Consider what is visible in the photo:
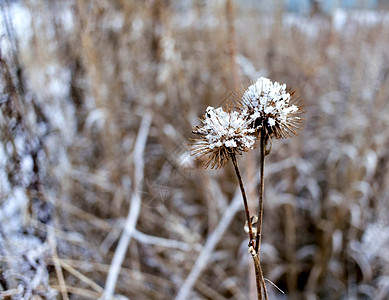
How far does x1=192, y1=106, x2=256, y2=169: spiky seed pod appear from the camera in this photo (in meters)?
0.38

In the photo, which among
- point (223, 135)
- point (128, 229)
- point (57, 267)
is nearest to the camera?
point (223, 135)

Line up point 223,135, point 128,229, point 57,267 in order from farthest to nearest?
point 128,229 < point 57,267 < point 223,135

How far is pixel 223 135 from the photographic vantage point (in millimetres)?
388

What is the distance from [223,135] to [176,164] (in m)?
0.69

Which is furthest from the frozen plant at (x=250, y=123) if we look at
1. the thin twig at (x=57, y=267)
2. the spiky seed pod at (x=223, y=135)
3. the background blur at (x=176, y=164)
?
the background blur at (x=176, y=164)

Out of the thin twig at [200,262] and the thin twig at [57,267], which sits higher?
the thin twig at [200,262]

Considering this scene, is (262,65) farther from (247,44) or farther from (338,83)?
(338,83)

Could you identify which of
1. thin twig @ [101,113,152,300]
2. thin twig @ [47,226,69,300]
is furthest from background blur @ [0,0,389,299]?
thin twig @ [47,226,69,300]

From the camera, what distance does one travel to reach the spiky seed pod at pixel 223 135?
0.38 m

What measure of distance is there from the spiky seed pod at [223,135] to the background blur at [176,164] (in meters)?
0.58

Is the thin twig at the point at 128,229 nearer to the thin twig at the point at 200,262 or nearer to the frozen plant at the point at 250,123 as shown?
the thin twig at the point at 200,262

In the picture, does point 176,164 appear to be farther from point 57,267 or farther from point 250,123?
point 250,123

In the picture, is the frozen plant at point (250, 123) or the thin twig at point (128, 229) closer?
the frozen plant at point (250, 123)

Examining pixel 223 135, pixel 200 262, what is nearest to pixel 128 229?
pixel 200 262
